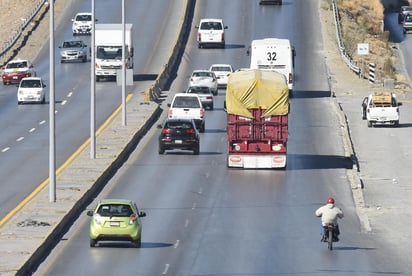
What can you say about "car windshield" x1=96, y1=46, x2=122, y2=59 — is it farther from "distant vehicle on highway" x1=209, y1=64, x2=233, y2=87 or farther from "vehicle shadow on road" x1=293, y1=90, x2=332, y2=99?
"vehicle shadow on road" x1=293, y1=90, x2=332, y2=99

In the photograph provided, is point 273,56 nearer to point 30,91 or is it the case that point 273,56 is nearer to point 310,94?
point 310,94

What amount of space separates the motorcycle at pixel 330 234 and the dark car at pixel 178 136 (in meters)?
22.9

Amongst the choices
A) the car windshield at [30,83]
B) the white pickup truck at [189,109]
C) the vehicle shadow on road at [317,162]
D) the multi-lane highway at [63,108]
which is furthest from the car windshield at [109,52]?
the vehicle shadow on road at [317,162]

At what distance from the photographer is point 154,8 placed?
409ft

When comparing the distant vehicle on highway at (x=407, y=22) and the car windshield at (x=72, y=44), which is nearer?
the car windshield at (x=72, y=44)

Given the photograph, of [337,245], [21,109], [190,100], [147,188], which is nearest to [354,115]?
[190,100]

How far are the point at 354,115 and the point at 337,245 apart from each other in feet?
133

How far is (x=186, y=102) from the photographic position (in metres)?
74.1

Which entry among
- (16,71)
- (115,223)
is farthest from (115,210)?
(16,71)

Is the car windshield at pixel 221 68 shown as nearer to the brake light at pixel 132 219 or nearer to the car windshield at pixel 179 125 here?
the car windshield at pixel 179 125

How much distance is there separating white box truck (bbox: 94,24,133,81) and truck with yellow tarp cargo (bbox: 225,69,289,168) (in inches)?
1254

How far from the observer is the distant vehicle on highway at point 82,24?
115 meters

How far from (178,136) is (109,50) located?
29.7 metres

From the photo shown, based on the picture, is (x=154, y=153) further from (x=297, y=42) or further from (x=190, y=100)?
(x=297, y=42)
